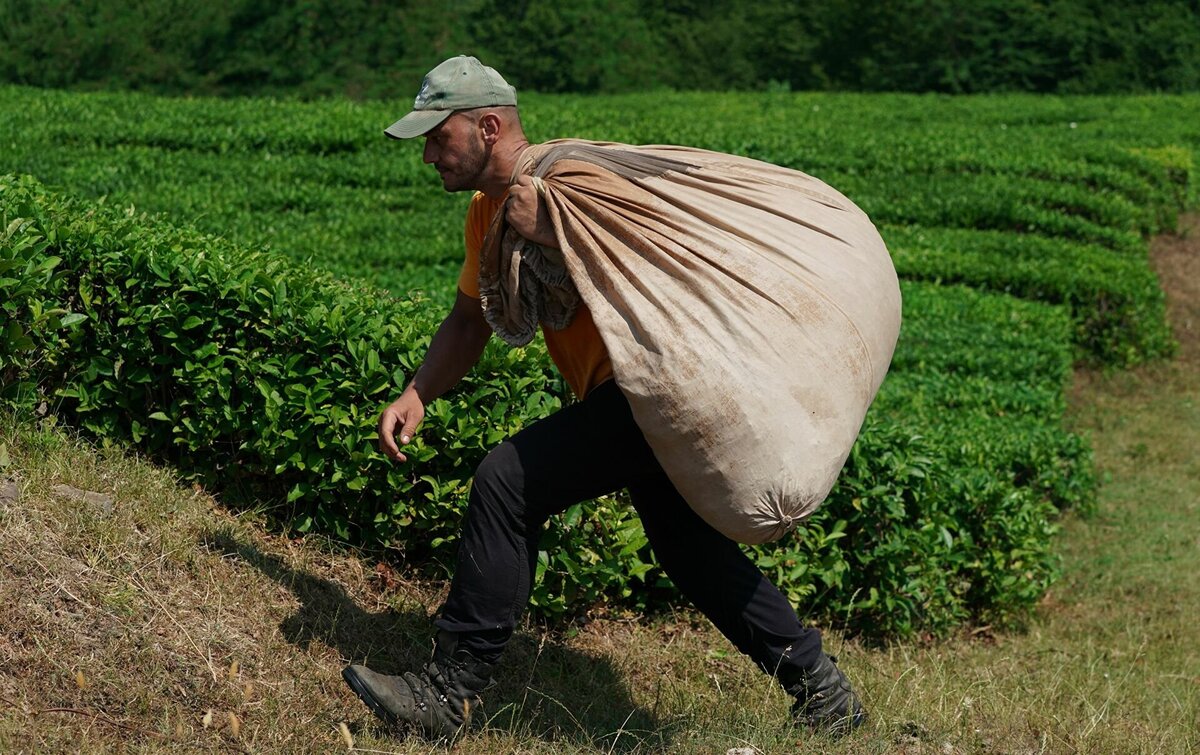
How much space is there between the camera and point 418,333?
4688mm

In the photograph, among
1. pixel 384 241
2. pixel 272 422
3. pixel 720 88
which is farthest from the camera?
pixel 720 88

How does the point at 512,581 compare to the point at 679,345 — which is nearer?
the point at 679,345

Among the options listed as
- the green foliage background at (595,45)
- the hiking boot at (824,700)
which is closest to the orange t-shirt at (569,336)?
the hiking boot at (824,700)

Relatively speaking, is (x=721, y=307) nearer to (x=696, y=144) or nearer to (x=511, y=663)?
(x=511, y=663)

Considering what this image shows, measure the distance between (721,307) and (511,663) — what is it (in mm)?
1671

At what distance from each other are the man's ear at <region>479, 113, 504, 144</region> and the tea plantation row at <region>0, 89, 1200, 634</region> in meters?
1.24

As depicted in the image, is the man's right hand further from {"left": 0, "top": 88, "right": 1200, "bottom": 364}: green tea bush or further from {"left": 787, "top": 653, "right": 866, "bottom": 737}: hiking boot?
{"left": 0, "top": 88, "right": 1200, "bottom": 364}: green tea bush

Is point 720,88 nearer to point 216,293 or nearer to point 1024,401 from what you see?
point 1024,401

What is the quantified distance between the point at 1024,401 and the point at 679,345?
5.69 meters

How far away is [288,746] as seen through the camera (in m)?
3.40

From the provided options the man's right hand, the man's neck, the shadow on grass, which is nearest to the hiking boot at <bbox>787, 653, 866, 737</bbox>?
the shadow on grass

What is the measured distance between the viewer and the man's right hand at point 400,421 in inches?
137

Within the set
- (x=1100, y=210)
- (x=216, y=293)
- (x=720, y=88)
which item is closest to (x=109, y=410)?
(x=216, y=293)

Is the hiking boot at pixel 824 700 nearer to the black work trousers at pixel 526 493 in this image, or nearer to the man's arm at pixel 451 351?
the black work trousers at pixel 526 493
